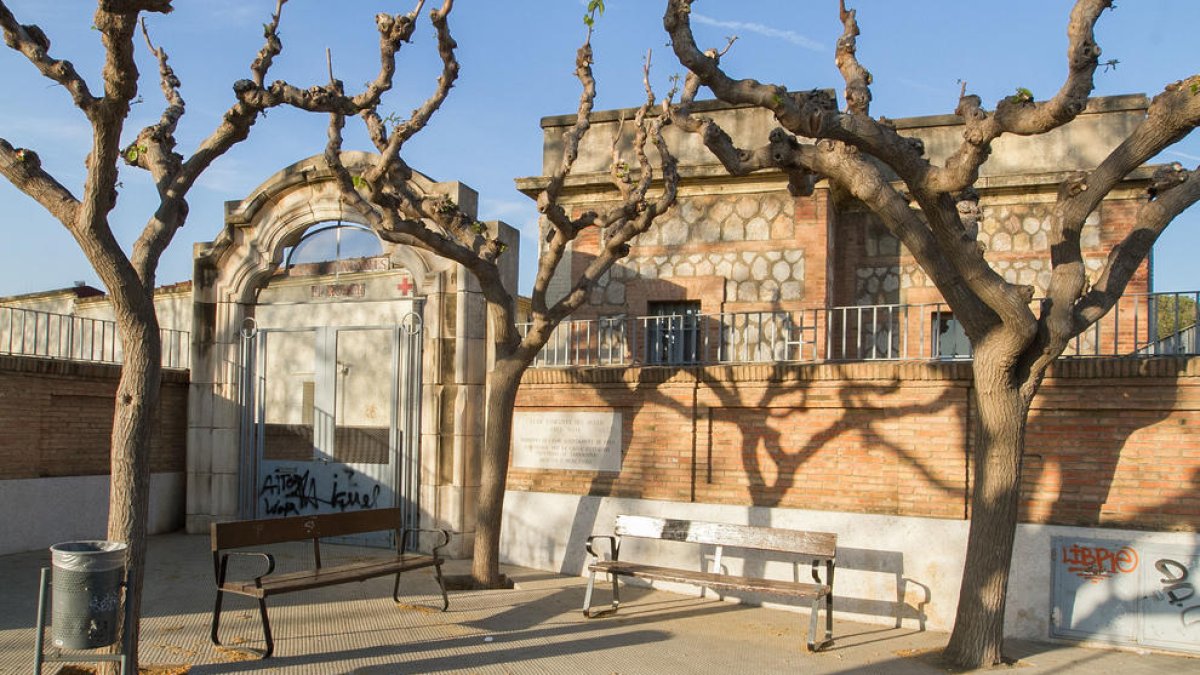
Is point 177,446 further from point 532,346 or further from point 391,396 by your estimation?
point 532,346

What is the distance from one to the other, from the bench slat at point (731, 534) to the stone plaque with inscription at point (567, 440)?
136cm

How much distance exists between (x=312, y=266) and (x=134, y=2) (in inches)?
378

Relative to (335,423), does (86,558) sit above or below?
below

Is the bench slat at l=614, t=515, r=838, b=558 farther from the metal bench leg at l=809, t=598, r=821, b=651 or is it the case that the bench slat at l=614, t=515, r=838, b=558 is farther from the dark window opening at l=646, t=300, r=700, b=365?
the dark window opening at l=646, t=300, r=700, b=365

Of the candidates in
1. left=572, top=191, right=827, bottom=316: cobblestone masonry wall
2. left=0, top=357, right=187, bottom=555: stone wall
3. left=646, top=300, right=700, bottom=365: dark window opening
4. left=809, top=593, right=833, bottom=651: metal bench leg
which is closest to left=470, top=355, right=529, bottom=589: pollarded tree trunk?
left=646, top=300, right=700, bottom=365: dark window opening

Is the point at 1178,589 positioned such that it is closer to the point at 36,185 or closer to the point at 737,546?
the point at 737,546

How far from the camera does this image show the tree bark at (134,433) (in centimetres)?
683

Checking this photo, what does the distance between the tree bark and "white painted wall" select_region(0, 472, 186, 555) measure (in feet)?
21.5

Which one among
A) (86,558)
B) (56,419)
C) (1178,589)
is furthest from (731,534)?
(56,419)

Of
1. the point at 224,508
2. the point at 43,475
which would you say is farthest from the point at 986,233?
the point at 43,475

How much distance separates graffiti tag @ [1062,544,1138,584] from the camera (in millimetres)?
8898

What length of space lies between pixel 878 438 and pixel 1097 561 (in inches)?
88.1

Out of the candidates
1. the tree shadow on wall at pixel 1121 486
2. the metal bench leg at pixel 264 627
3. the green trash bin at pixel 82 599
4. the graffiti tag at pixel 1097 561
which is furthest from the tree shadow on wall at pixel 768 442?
the green trash bin at pixel 82 599

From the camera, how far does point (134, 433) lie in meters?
6.92
